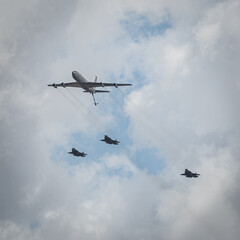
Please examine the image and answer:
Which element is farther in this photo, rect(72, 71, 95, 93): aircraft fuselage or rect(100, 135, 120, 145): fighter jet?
rect(72, 71, 95, 93): aircraft fuselage

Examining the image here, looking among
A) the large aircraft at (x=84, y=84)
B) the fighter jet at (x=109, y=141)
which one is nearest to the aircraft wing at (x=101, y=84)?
the large aircraft at (x=84, y=84)

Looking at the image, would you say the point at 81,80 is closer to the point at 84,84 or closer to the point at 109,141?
the point at 84,84

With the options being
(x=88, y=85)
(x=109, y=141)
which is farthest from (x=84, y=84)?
(x=109, y=141)

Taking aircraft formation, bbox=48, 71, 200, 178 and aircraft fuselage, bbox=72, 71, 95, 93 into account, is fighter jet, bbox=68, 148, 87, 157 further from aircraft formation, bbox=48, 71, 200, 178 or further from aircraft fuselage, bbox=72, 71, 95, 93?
aircraft fuselage, bbox=72, 71, 95, 93

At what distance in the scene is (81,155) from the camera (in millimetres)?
146500

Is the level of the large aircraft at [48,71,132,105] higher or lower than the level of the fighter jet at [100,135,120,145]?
higher

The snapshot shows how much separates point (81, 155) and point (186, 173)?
45.7m

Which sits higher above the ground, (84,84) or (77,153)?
(84,84)

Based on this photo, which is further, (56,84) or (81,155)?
(56,84)

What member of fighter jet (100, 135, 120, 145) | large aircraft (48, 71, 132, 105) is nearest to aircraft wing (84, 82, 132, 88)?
large aircraft (48, 71, 132, 105)

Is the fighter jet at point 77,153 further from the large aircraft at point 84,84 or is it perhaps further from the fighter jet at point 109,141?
the large aircraft at point 84,84

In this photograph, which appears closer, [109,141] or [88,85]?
[109,141]

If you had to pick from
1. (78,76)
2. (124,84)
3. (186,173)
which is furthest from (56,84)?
(186,173)

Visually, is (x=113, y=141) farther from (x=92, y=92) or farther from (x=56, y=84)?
(x=56, y=84)
